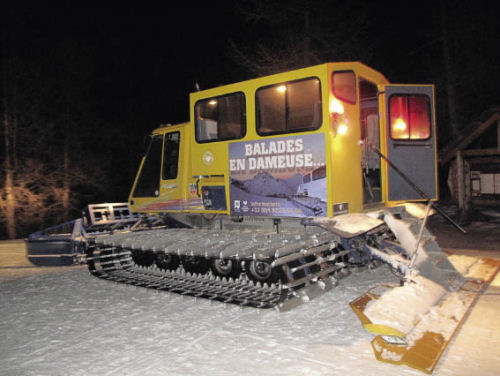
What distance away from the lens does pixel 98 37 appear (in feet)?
83.5

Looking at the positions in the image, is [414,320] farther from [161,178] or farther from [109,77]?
[109,77]

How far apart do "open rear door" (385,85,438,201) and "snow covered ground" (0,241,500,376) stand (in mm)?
1859

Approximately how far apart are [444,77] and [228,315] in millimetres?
20979

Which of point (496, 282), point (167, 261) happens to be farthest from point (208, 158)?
point (496, 282)

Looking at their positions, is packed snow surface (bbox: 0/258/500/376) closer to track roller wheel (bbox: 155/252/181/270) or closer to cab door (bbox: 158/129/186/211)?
track roller wheel (bbox: 155/252/181/270)

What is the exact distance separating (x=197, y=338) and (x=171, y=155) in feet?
12.7

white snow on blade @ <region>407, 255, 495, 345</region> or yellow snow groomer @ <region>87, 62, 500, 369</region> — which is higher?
yellow snow groomer @ <region>87, 62, 500, 369</region>

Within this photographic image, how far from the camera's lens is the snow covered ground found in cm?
347

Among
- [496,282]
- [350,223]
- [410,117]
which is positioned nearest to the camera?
[350,223]

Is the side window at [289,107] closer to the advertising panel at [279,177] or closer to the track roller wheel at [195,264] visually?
the advertising panel at [279,177]

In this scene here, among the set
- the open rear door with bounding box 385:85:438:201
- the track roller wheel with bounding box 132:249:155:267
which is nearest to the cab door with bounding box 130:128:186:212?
the track roller wheel with bounding box 132:249:155:267

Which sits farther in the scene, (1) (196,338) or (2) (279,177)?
(2) (279,177)

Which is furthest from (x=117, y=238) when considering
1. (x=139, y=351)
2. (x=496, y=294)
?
(x=496, y=294)

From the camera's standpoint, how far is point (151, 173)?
7.50 m
